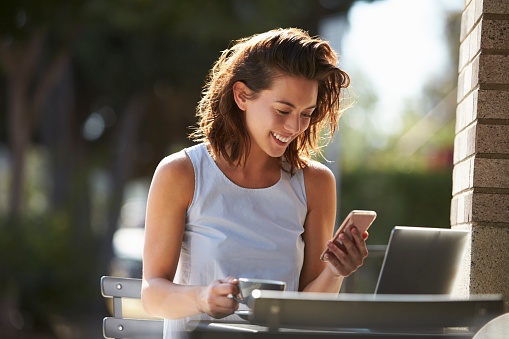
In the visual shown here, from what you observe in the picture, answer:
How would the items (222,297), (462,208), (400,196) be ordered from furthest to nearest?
(400,196), (462,208), (222,297)

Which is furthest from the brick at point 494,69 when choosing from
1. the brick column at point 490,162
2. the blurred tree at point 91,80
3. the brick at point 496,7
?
the blurred tree at point 91,80

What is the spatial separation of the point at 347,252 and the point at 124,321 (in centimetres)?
83

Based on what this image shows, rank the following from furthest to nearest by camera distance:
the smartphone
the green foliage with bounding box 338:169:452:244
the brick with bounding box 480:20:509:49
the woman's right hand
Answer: the green foliage with bounding box 338:169:452:244
the brick with bounding box 480:20:509:49
the smartphone
the woman's right hand

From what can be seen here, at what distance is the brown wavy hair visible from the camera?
2.96m

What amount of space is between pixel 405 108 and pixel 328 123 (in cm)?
3860

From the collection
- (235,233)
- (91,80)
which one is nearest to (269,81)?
(235,233)

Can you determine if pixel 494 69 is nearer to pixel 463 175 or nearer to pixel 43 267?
pixel 463 175

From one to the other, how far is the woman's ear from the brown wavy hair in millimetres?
16

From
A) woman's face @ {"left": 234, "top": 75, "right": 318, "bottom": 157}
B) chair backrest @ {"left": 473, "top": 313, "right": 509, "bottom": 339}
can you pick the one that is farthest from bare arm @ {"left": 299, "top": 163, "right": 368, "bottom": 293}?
chair backrest @ {"left": 473, "top": 313, "right": 509, "bottom": 339}

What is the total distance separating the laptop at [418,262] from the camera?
8.71 feet

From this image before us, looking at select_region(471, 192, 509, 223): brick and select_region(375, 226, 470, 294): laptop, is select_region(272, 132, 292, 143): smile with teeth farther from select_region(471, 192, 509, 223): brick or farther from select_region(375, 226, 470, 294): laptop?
select_region(471, 192, 509, 223): brick

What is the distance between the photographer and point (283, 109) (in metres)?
2.92

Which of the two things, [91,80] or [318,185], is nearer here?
[318,185]

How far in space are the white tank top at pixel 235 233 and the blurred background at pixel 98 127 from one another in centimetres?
452
